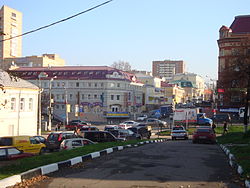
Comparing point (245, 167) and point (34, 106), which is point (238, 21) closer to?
point (34, 106)

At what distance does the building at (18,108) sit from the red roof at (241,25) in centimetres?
5260

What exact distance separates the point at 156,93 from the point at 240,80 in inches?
3180

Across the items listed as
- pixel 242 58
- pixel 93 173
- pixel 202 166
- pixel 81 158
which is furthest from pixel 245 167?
pixel 242 58

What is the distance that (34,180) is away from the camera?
388 inches

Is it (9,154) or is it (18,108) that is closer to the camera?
(9,154)

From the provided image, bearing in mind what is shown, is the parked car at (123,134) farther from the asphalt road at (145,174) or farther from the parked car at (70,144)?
the asphalt road at (145,174)

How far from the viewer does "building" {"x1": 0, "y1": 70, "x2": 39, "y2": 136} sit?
37875mm

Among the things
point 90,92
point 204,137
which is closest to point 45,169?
point 204,137

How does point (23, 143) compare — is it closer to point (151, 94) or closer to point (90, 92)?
point (90, 92)

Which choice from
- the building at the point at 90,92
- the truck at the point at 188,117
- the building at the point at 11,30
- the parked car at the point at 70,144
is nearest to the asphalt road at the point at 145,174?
the parked car at the point at 70,144

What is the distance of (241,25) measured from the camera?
3127 inches

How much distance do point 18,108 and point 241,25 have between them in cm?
5780

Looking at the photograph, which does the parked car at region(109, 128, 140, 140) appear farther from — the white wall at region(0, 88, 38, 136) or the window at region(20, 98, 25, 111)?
the window at region(20, 98, 25, 111)

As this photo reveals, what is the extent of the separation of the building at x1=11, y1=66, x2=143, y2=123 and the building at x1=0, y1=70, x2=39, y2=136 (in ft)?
110
